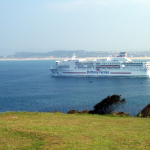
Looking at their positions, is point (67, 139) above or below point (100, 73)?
above

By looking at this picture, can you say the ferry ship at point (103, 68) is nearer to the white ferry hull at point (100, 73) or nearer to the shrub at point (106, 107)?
the white ferry hull at point (100, 73)

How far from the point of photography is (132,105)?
83.8 feet

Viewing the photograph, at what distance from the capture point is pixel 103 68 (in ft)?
184

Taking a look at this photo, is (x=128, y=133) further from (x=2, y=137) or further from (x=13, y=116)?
(x=13, y=116)

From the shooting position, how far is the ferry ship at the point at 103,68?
53.9 meters

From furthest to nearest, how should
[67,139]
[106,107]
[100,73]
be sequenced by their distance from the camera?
[100,73] < [106,107] < [67,139]

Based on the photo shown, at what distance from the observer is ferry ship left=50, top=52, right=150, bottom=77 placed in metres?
53.9

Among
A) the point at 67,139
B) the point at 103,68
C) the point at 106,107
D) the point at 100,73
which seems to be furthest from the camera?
the point at 103,68

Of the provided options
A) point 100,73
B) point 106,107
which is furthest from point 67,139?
point 100,73

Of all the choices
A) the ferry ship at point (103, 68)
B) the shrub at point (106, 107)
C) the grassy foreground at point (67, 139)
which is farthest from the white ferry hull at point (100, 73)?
the grassy foreground at point (67, 139)

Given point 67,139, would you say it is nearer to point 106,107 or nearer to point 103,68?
point 106,107

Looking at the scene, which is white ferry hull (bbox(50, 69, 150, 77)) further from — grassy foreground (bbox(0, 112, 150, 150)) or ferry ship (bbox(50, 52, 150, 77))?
grassy foreground (bbox(0, 112, 150, 150))

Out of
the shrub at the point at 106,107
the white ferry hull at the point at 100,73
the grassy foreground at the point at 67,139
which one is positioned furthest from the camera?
the white ferry hull at the point at 100,73

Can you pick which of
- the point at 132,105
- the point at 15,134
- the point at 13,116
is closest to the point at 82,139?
the point at 15,134
